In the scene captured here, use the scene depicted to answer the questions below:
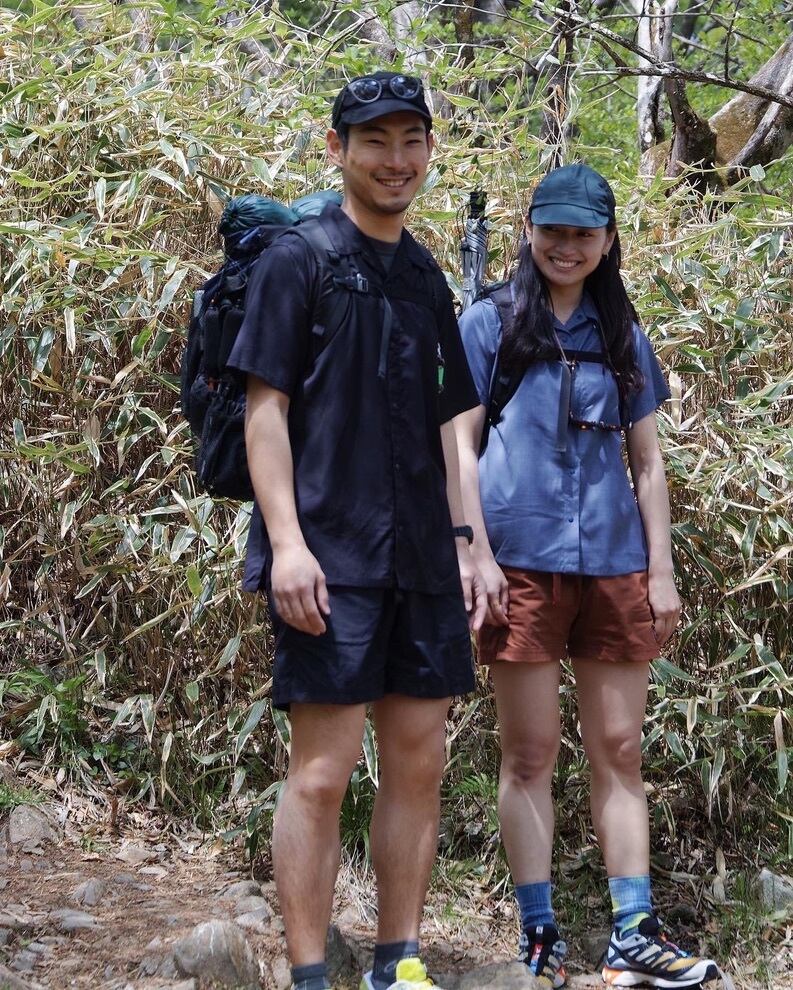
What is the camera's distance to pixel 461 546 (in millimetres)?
2773

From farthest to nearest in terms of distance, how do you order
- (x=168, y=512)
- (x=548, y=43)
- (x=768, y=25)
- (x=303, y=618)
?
1. (x=768, y=25)
2. (x=548, y=43)
3. (x=168, y=512)
4. (x=303, y=618)

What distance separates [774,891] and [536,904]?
0.81m

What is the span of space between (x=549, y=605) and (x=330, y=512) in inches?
30.1

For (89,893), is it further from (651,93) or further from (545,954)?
(651,93)

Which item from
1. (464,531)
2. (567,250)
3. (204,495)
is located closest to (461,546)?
(464,531)

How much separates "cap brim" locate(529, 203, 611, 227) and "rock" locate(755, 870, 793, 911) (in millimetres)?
1801

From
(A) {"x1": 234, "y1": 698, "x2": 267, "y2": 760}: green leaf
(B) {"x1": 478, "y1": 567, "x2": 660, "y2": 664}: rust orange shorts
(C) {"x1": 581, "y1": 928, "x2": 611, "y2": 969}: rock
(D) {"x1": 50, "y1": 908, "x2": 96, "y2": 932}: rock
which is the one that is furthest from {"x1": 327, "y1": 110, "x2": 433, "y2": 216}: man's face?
(C) {"x1": 581, "y1": 928, "x2": 611, "y2": 969}: rock

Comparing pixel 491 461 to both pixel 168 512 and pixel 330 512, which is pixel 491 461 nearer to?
pixel 330 512

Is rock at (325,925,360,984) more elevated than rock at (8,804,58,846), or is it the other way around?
rock at (8,804,58,846)

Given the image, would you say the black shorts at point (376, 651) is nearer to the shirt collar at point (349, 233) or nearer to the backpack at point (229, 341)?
the backpack at point (229, 341)

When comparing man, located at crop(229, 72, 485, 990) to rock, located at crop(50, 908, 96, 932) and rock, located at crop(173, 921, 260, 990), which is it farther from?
rock, located at crop(50, 908, 96, 932)

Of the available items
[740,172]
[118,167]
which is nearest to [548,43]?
[740,172]

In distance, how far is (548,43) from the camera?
17.4ft

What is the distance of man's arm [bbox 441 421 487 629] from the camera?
Answer: 271 centimetres
